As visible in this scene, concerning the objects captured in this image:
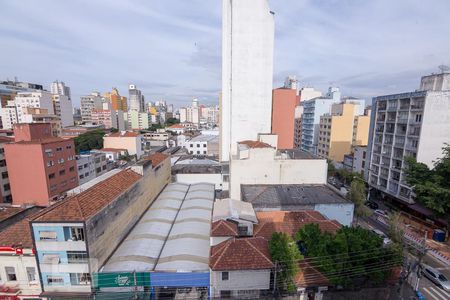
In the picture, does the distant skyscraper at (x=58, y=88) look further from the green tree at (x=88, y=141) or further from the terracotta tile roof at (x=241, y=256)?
the terracotta tile roof at (x=241, y=256)

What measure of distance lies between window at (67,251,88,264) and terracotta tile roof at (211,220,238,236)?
872 centimetres

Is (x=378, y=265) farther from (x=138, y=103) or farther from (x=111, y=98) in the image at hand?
(x=138, y=103)

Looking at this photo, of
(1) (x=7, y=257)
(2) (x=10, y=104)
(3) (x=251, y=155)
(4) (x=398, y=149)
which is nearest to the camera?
(1) (x=7, y=257)

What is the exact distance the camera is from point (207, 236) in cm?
2094

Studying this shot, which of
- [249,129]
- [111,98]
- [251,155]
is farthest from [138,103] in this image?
[251,155]

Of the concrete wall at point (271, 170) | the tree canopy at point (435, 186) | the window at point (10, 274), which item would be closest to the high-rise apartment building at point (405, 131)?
the tree canopy at point (435, 186)

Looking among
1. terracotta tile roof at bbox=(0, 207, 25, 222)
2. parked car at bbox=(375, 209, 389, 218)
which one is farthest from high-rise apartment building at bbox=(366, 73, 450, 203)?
terracotta tile roof at bbox=(0, 207, 25, 222)

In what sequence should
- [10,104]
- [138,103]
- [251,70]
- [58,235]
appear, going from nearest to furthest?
[58,235], [251,70], [10,104], [138,103]

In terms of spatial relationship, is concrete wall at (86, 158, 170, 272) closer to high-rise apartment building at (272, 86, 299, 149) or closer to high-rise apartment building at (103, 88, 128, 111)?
high-rise apartment building at (272, 86, 299, 149)

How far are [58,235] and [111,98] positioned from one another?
137 meters

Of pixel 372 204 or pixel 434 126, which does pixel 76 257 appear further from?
pixel 434 126

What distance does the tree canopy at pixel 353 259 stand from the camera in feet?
43.8

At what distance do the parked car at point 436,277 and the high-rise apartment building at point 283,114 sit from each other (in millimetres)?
29511

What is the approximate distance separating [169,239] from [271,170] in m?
14.6
